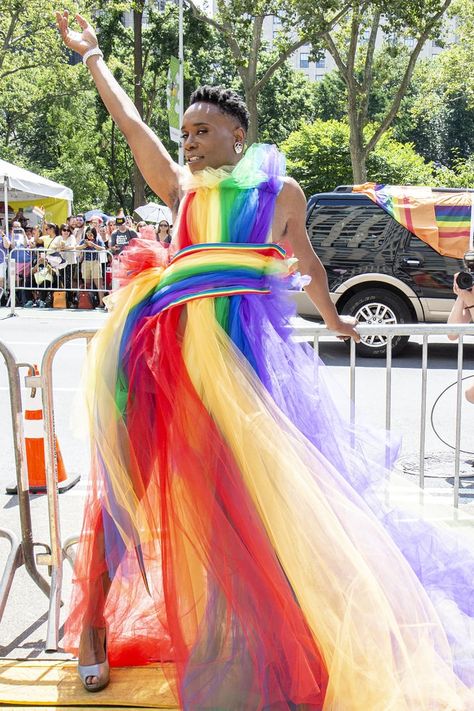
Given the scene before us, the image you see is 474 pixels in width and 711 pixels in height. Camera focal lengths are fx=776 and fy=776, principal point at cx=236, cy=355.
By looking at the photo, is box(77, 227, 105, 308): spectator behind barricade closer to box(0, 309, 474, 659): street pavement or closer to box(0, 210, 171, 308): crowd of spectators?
box(0, 210, 171, 308): crowd of spectators

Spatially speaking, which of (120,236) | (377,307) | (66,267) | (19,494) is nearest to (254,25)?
(120,236)

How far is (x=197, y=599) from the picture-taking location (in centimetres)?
237

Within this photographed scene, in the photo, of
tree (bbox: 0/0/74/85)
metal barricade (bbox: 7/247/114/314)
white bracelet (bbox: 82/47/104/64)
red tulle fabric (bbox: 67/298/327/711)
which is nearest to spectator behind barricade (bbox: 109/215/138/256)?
→ metal barricade (bbox: 7/247/114/314)

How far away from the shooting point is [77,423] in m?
2.54

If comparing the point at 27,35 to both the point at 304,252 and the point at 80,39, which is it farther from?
the point at 304,252

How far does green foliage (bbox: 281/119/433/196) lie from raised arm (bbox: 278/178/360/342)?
32070 mm

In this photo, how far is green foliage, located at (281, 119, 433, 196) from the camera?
3509 centimetres

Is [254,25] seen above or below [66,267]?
above

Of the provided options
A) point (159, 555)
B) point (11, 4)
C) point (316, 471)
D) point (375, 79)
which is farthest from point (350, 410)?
point (11, 4)

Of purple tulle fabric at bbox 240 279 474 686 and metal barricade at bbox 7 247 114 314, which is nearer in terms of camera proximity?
purple tulle fabric at bbox 240 279 474 686

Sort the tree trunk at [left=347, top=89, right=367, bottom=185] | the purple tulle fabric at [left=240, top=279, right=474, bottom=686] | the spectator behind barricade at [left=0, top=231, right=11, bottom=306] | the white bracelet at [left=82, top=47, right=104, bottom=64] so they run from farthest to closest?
the tree trunk at [left=347, top=89, right=367, bottom=185] → the spectator behind barricade at [left=0, top=231, right=11, bottom=306] → the white bracelet at [left=82, top=47, right=104, bottom=64] → the purple tulle fabric at [left=240, top=279, right=474, bottom=686]

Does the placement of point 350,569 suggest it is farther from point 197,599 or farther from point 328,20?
point 328,20

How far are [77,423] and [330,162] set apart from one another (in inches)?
1347

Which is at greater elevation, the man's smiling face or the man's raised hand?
the man's raised hand
